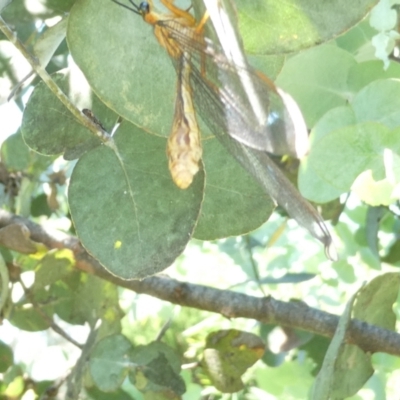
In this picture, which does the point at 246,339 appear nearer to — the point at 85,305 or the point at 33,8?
the point at 85,305

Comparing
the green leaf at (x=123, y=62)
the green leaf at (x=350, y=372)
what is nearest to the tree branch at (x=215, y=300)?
the green leaf at (x=350, y=372)

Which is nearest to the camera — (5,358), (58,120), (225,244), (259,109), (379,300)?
(259,109)

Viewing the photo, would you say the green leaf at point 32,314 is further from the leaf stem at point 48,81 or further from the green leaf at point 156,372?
the leaf stem at point 48,81

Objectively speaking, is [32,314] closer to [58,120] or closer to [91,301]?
[91,301]

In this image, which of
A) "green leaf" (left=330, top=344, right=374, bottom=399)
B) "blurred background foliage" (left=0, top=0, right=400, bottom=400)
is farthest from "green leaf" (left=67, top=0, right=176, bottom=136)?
"green leaf" (left=330, top=344, right=374, bottom=399)

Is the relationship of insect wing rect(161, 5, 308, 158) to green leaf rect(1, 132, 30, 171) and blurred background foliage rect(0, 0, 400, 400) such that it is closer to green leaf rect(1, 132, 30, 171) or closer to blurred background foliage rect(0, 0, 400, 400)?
blurred background foliage rect(0, 0, 400, 400)

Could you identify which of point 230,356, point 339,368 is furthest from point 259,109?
point 230,356
